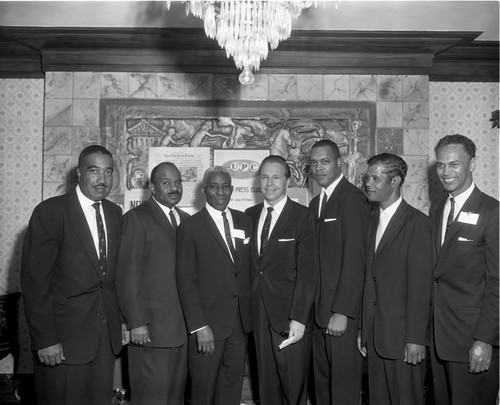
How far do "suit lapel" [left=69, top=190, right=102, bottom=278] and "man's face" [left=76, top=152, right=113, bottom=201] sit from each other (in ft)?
0.40

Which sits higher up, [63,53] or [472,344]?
[63,53]

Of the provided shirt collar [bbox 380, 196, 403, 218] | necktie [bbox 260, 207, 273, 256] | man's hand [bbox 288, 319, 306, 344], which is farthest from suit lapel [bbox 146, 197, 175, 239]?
shirt collar [bbox 380, 196, 403, 218]

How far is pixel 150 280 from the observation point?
12.8 feet

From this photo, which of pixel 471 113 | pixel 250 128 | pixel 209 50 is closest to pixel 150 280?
pixel 250 128

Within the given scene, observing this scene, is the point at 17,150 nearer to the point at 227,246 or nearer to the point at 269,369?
the point at 227,246

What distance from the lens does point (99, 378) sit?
145 inches

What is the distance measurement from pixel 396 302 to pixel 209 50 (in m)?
3.21

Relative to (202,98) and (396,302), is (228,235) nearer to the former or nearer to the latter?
(396,302)

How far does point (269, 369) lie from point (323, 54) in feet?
10.5

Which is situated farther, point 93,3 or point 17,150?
point 17,150

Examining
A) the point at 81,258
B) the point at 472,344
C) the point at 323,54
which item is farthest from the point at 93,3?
the point at 472,344

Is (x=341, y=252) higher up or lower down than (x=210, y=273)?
higher up

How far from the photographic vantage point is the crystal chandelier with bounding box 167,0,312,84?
3.38 m

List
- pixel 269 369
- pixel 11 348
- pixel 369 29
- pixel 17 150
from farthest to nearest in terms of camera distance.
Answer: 1. pixel 17 150
2. pixel 369 29
3. pixel 11 348
4. pixel 269 369
